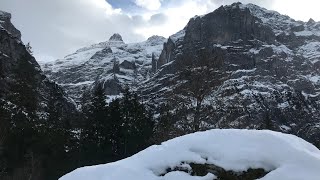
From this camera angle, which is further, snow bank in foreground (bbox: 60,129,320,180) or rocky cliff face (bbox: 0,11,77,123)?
rocky cliff face (bbox: 0,11,77,123)

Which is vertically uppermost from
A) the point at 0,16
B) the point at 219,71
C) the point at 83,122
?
the point at 0,16

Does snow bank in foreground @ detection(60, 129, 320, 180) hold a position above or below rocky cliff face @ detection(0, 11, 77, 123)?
below

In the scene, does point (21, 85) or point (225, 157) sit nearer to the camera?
point (225, 157)

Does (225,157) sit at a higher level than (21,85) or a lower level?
lower

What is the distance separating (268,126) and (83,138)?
19.9 meters

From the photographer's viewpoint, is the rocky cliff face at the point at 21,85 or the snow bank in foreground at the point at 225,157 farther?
the rocky cliff face at the point at 21,85

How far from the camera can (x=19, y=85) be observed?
57.9 meters

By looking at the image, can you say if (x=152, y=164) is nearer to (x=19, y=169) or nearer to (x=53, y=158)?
(x=19, y=169)

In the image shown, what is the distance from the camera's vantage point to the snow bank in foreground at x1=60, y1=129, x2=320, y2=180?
7.54 m

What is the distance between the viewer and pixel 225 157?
804 centimetres

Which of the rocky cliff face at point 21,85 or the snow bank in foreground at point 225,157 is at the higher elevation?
the rocky cliff face at point 21,85

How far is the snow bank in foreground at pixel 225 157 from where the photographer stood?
754cm

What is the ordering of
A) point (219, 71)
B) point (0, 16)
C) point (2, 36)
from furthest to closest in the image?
1. point (0, 16)
2. point (2, 36)
3. point (219, 71)

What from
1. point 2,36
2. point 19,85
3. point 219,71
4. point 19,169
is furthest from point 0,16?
point 219,71
